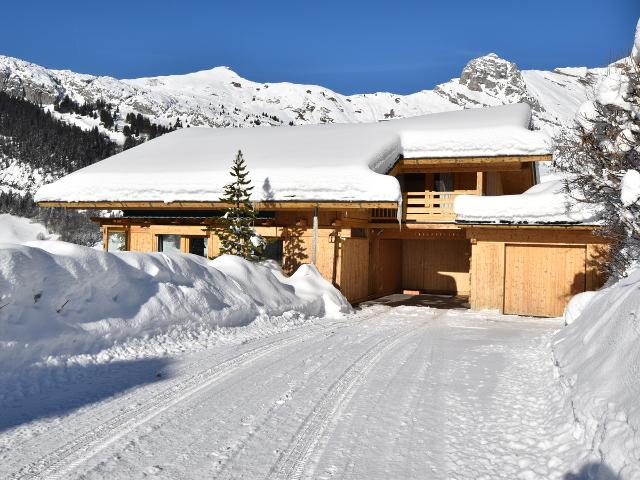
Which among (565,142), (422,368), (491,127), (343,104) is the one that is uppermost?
(343,104)

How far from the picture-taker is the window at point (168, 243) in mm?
18281

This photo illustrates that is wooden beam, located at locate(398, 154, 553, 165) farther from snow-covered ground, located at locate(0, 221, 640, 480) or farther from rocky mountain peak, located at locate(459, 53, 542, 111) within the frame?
rocky mountain peak, located at locate(459, 53, 542, 111)

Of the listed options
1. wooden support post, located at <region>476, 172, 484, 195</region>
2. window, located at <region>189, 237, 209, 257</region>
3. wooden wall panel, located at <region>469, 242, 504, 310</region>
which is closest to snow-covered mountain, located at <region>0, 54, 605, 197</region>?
window, located at <region>189, 237, 209, 257</region>

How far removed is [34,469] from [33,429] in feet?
2.93

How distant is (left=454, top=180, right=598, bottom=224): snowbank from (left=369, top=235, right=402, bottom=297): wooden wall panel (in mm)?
4620

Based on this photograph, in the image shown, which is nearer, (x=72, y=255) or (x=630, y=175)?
(x=72, y=255)

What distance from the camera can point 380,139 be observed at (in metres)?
18.9

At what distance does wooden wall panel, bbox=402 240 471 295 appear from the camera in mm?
21312

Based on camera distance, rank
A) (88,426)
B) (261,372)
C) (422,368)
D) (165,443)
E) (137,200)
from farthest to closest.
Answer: (137,200), (422,368), (261,372), (88,426), (165,443)

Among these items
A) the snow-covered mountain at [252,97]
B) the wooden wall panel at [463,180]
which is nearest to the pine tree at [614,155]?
the wooden wall panel at [463,180]

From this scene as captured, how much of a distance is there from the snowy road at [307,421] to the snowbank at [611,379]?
253mm

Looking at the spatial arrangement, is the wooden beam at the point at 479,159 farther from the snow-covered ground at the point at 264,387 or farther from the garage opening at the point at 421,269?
the snow-covered ground at the point at 264,387

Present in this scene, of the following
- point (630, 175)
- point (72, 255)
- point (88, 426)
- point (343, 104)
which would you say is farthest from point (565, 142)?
point (343, 104)

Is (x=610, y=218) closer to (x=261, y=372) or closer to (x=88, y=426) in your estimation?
(x=261, y=372)
